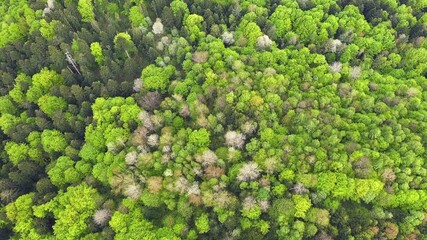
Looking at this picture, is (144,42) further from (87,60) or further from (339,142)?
(339,142)

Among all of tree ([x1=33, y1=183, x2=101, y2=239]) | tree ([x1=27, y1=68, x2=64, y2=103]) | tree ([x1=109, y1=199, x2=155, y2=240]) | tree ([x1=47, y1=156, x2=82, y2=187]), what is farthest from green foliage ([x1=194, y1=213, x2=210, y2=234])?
tree ([x1=27, y1=68, x2=64, y2=103])

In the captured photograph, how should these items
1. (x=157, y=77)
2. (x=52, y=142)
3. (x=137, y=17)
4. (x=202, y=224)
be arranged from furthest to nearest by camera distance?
1. (x=137, y=17)
2. (x=157, y=77)
3. (x=52, y=142)
4. (x=202, y=224)

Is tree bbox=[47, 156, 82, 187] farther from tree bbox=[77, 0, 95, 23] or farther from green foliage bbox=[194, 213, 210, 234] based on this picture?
tree bbox=[77, 0, 95, 23]

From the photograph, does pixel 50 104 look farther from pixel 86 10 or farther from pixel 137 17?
pixel 137 17

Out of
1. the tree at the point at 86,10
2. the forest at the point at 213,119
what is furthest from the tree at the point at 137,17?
the tree at the point at 86,10

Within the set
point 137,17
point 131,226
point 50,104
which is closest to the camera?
point 131,226

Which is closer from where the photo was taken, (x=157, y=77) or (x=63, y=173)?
(x=63, y=173)

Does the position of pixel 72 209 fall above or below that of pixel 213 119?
below

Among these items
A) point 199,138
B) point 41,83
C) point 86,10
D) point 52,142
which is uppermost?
point 86,10

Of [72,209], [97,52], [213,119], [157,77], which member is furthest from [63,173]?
[213,119]
